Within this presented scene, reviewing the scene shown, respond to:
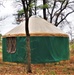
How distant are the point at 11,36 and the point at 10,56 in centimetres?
124

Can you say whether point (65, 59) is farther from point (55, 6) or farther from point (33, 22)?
point (55, 6)

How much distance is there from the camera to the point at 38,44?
17.1 metres

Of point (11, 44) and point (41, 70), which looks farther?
point (11, 44)

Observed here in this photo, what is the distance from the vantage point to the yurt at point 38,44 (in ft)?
56.2

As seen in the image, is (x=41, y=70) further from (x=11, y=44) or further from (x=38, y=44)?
(x=11, y=44)

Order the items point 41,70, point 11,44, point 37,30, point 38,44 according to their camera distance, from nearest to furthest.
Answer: point 41,70
point 38,44
point 37,30
point 11,44

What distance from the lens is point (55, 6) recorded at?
86.0ft

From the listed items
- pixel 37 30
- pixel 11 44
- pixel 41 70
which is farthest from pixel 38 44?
pixel 41 70

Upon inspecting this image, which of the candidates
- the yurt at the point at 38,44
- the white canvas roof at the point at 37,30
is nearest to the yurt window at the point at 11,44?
the yurt at the point at 38,44

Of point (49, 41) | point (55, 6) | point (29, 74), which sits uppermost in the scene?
point (55, 6)

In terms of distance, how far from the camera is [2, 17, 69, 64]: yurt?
674 inches

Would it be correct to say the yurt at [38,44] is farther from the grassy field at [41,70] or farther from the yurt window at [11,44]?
the grassy field at [41,70]

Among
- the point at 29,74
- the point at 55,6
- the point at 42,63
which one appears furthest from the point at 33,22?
the point at 55,6

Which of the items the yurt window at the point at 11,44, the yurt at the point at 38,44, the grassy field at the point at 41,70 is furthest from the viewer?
the yurt window at the point at 11,44
